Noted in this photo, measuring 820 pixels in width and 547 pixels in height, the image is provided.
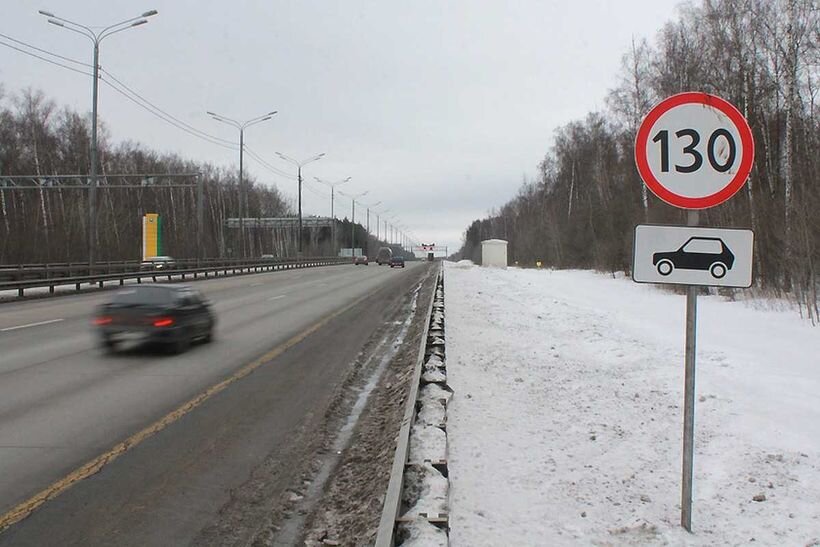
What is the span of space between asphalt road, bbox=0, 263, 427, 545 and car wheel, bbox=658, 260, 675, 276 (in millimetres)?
3414

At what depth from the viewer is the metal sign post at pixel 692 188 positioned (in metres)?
3.87

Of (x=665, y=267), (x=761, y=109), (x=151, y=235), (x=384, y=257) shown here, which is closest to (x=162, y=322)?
(x=665, y=267)

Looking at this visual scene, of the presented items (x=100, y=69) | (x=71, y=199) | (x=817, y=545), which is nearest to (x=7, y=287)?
(x=100, y=69)

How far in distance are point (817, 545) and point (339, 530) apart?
3029 mm

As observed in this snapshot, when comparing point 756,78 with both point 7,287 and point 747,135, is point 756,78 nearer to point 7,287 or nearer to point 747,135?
point 747,135

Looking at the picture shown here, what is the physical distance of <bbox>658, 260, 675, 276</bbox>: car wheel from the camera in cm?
394

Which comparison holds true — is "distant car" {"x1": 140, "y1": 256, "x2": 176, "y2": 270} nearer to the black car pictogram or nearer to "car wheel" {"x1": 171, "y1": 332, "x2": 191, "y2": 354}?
"car wheel" {"x1": 171, "y1": 332, "x2": 191, "y2": 354}

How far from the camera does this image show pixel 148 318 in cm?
1161

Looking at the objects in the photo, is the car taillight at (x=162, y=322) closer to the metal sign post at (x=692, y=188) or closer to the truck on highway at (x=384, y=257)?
the metal sign post at (x=692, y=188)

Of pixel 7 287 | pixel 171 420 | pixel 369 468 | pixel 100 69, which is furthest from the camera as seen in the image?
pixel 100 69

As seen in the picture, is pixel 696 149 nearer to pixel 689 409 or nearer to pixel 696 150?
pixel 696 150

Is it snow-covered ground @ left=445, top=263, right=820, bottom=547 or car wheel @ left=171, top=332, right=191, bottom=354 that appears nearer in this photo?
snow-covered ground @ left=445, top=263, right=820, bottom=547

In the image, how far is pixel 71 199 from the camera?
219 ft

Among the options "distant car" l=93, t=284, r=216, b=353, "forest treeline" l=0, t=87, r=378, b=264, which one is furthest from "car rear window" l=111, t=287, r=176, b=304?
"forest treeline" l=0, t=87, r=378, b=264
